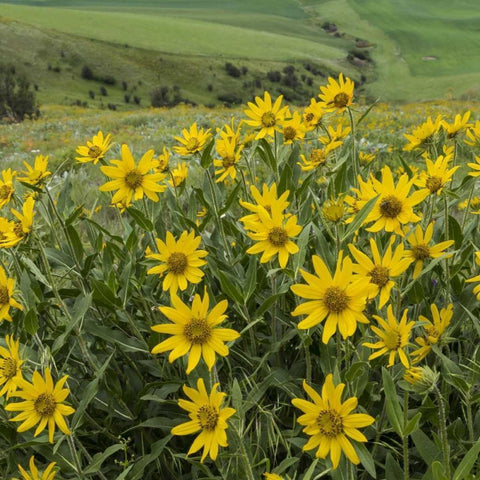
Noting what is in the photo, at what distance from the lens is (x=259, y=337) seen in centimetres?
188

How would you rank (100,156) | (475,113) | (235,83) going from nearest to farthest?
(100,156) → (475,113) → (235,83)

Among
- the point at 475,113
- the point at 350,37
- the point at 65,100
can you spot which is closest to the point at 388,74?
the point at 350,37

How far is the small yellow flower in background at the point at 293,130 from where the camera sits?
2072 millimetres

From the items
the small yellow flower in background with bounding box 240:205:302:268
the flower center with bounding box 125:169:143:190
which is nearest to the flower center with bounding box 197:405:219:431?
the small yellow flower in background with bounding box 240:205:302:268

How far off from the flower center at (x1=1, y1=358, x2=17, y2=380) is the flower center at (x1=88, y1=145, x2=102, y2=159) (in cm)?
95

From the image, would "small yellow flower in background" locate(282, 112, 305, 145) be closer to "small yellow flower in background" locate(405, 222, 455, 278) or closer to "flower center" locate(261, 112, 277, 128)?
"flower center" locate(261, 112, 277, 128)

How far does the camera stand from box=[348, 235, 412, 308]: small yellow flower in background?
1.23 metres

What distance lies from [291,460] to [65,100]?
46.7 meters

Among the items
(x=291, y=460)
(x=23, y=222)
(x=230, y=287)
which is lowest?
(x=291, y=460)

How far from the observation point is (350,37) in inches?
2886

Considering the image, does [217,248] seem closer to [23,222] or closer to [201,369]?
[201,369]

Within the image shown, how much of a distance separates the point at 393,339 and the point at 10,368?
1133 mm

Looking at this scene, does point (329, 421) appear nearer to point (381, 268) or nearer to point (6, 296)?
point (381, 268)

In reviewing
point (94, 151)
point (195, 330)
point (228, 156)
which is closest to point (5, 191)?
point (94, 151)
